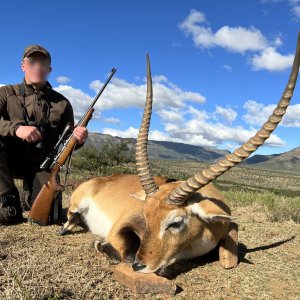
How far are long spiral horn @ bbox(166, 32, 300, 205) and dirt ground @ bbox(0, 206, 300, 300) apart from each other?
978 mm

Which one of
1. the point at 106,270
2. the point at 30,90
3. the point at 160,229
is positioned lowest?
the point at 106,270

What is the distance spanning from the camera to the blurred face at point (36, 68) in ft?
25.9

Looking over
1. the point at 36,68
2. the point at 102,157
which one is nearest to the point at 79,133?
the point at 36,68

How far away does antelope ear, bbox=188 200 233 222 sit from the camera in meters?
5.09

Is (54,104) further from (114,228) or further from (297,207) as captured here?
(297,207)

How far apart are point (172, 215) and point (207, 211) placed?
20.7 inches

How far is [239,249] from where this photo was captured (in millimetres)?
6473

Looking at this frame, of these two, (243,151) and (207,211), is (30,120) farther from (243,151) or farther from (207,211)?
(243,151)

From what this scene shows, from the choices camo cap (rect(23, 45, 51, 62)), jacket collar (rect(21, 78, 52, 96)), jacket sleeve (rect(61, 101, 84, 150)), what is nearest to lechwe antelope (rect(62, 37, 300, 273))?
jacket sleeve (rect(61, 101, 84, 150))

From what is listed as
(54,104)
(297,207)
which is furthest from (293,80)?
(297,207)

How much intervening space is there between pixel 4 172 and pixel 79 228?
5.32 feet

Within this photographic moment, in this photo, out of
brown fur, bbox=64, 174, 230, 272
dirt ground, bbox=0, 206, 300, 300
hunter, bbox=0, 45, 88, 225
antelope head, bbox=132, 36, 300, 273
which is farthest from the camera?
hunter, bbox=0, 45, 88, 225

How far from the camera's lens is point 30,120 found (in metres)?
7.94

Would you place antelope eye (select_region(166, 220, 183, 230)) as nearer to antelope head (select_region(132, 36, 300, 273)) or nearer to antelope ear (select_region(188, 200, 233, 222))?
antelope head (select_region(132, 36, 300, 273))
